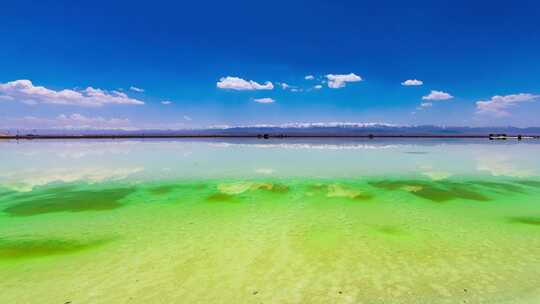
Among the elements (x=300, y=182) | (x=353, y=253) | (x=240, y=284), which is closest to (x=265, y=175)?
(x=300, y=182)

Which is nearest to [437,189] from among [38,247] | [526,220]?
[526,220]

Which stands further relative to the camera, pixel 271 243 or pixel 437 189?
pixel 437 189

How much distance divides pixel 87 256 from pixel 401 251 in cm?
845

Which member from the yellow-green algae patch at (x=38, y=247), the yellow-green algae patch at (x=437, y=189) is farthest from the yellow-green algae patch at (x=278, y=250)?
the yellow-green algae patch at (x=437, y=189)

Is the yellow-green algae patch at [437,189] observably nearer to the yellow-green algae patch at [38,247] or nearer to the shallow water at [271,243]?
the shallow water at [271,243]

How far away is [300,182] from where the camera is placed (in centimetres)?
1819

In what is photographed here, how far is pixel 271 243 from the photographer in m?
8.67

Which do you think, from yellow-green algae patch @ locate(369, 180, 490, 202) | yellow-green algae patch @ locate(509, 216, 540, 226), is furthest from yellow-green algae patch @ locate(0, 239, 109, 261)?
yellow-green algae patch @ locate(369, 180, 490, 202)

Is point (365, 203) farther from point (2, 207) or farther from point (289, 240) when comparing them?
point (2, 207)

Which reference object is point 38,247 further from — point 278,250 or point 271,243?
point 278,250

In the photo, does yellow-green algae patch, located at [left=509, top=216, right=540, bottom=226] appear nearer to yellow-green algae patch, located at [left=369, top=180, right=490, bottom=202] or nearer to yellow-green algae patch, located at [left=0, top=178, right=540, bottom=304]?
yellow-green algae patch, located at [left=0, top=178, right=540, bottom=304]

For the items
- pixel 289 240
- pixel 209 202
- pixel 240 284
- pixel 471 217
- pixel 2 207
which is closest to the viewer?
pixel 240 284

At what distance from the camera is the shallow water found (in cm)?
612

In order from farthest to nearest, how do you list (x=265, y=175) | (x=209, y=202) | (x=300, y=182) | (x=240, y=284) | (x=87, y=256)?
(x=265, y=175), (x=300, y=182), (x=209, y=202), (x=87, y=256), (x=240, y=284)
